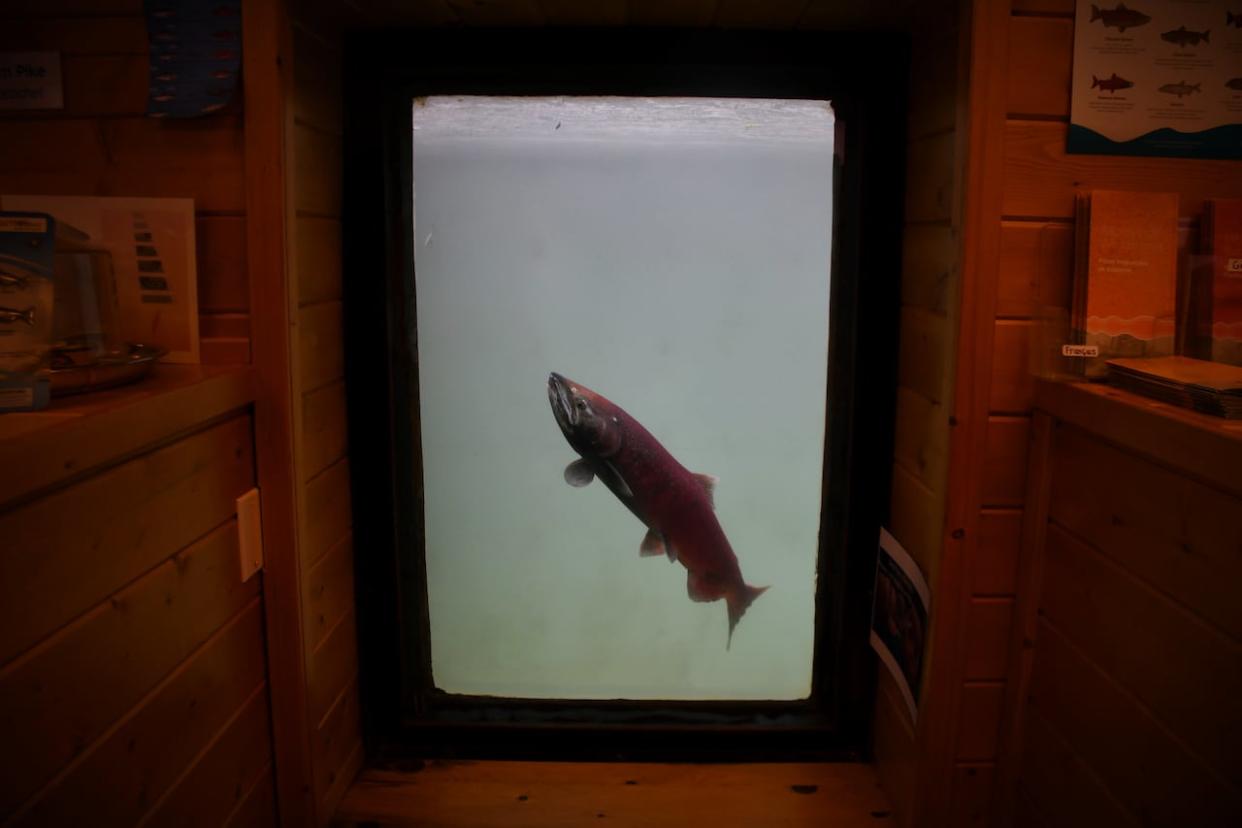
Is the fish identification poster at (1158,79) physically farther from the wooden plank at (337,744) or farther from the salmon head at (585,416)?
the wooden plank at (337,744)

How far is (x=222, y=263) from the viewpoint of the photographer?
3.73ft

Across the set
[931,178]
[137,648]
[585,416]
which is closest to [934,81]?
[931,178]

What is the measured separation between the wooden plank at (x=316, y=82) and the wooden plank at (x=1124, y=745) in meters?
1.37

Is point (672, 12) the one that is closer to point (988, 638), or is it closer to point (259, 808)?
Answer: point (988, 638)

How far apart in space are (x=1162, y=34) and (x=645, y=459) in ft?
3.34

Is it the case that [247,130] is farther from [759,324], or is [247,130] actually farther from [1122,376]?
[1122,376]

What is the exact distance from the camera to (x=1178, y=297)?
1.14 m

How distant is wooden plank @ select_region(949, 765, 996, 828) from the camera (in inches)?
48.9

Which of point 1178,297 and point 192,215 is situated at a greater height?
point 192,215

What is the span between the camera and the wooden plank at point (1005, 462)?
1.15 metres

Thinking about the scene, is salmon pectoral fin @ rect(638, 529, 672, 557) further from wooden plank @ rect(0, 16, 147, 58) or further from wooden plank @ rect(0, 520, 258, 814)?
wooden plank @ rect(0, 16, 147, 58)

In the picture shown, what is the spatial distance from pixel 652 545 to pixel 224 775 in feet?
2.55

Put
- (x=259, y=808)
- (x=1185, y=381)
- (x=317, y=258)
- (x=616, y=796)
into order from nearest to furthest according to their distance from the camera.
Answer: (x=1185, y=381), (x=259, y=808), (x=317, y=258), (x=616, y=796)

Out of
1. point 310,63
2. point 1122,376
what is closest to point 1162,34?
point 1122,376
